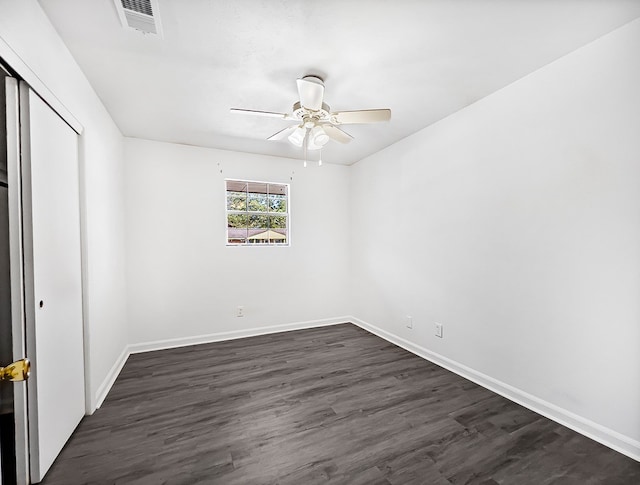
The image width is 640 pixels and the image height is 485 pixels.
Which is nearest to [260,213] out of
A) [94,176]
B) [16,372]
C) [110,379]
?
[94,176]

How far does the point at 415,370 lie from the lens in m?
2.85

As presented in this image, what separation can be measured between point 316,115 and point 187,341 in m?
3.05

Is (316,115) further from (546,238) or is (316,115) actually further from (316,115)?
(546,238)

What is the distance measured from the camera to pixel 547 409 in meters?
2.06

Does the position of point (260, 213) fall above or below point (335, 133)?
below

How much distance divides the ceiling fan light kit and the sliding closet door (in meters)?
1.15

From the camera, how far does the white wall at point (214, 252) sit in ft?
11.2

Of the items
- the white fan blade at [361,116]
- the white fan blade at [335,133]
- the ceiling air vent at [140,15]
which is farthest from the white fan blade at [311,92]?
the ceiling air vent at [140,15]

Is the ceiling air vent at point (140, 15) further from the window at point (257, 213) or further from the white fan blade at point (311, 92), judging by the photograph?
the window at point (257, 213)

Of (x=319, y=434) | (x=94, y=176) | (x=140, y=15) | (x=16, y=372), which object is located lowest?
(x=319, y=434)

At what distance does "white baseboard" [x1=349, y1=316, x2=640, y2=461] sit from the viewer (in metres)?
1.72

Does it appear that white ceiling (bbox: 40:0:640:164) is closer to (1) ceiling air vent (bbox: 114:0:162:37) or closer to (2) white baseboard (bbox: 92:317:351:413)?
(1) ceiling air vent (bbox: 114:0:162:37)

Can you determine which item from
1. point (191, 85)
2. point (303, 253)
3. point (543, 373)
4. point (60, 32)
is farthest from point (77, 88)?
point (543, 373)

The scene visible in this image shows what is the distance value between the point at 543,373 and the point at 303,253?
2986 mm
